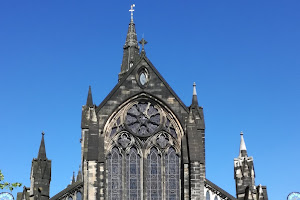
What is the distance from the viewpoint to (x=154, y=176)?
43.7 m

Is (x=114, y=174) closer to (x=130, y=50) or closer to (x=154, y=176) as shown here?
(x=154, y=176)

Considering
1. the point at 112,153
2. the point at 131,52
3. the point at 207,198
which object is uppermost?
the point at 131,52

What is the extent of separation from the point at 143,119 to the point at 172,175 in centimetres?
407

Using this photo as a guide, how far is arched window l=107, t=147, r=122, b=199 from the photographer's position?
43094 mm

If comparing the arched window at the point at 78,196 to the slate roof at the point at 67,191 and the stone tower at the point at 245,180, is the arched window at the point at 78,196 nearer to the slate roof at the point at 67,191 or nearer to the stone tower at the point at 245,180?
the slate roof at the point at 67,191

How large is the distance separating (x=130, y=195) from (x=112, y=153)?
2922 millimetres

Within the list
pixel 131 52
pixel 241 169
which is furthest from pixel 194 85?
pixel 131 52

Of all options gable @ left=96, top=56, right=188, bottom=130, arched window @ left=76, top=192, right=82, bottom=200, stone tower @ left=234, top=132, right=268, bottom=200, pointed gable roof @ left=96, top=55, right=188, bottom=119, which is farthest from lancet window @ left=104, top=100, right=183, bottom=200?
stone tower @ left=234, top=132, right=268, bottom=200

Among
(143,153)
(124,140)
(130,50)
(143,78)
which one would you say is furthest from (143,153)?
(130,50)

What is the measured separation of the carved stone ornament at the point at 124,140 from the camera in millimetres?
44078

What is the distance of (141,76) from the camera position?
45.7 m

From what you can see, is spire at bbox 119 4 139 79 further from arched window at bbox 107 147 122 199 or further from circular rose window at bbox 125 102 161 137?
arched window at bbox 107 147 122 199

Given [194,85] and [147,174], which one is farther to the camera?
[194,85]

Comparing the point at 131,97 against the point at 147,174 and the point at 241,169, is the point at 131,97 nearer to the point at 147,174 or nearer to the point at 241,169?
the point at 147,174
